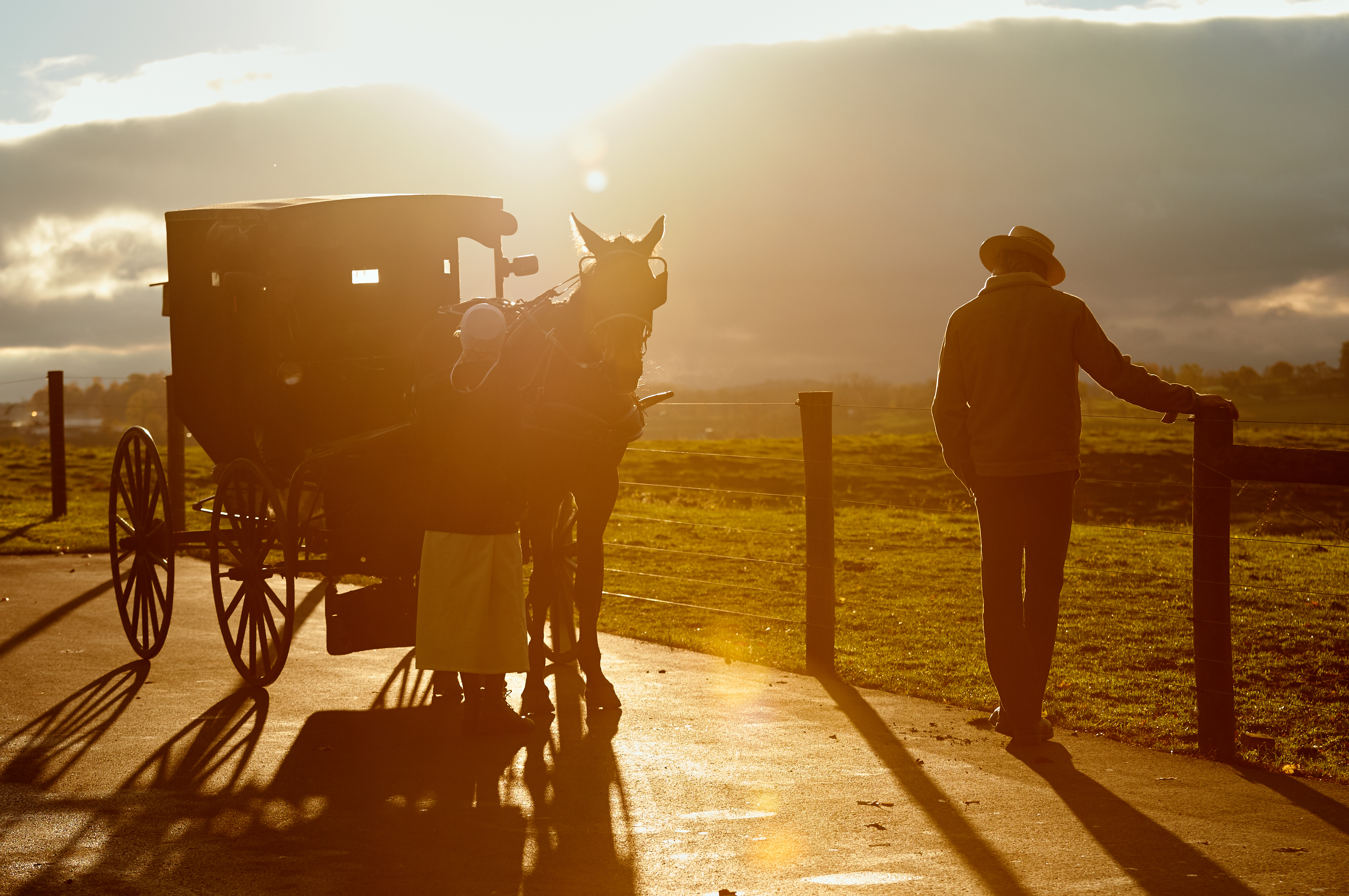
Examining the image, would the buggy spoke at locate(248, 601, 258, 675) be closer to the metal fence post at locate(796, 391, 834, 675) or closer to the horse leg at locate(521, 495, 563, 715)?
the horse leg at locate(521, 495, 563, 715)

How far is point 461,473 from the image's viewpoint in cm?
577

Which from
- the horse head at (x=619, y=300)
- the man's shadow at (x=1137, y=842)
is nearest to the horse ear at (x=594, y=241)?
the horse head at (x=619, y=300)

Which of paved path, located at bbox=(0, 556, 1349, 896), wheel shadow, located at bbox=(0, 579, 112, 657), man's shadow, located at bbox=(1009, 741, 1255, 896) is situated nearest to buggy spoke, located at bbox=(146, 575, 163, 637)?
paved path, located at bbox=(0, 556, 1349, 896)

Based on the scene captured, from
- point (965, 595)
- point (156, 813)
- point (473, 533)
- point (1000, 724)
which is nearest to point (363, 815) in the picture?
point (156, 813)

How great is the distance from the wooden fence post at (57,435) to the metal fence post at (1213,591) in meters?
15.1

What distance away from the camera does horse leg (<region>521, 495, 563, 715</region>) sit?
6555 mm

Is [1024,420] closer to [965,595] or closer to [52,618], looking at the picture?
[965,595]

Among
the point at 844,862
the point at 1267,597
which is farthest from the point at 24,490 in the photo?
the point at 844,862

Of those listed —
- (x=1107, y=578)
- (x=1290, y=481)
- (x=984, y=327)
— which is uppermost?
(x=984, y=327)

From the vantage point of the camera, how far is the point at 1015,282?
5.70 m

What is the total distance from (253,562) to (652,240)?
10.4 ft

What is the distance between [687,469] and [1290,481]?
29.0m

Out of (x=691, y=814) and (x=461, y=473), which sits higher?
(x=461, y=473)

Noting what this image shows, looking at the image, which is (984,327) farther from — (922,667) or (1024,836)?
(922,667)
